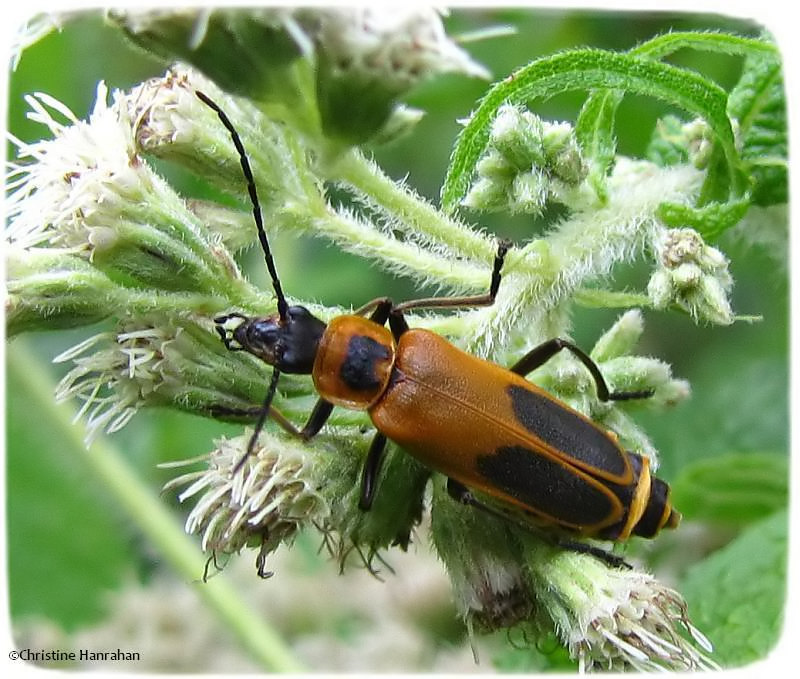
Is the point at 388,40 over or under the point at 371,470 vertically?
over

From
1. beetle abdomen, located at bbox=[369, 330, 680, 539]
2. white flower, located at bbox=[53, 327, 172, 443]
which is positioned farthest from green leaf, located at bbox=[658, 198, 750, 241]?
white flower, located at bbox=[53, 327, 172, 443]

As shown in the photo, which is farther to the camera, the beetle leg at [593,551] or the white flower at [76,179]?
the beetle leg at [593,551]

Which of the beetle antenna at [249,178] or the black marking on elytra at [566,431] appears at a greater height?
the beetle antenna at [249,178]

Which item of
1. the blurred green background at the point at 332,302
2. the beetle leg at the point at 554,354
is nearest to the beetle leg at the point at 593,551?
the beetle leg at the point at 554,354

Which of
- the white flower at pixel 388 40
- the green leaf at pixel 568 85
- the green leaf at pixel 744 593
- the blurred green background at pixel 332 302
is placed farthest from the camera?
the blurred green background at pixel 332 302

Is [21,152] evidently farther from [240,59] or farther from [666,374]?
[666,374]

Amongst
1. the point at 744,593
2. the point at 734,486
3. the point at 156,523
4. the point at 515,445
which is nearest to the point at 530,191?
the point at 515,445

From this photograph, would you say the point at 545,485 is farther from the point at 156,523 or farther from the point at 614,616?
the point at 156,523

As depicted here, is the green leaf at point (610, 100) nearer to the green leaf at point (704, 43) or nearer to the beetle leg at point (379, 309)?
the green leaf at point (704, 43)
